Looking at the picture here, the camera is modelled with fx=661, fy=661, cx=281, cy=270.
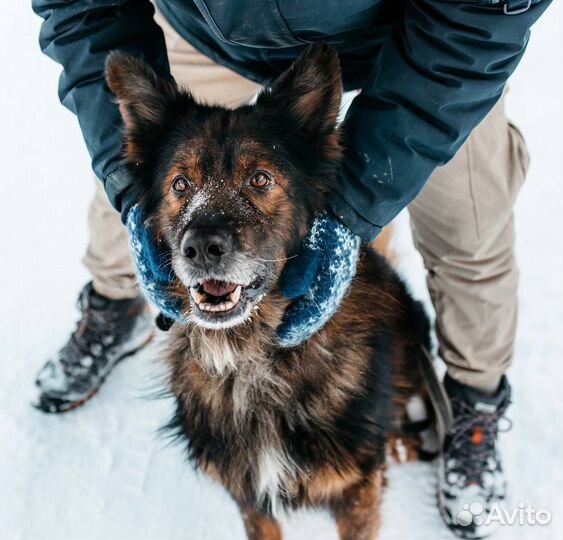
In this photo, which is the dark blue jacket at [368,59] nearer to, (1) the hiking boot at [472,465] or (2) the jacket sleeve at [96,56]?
(2) the jacket sleeve at [96,56]

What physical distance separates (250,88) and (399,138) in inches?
32.8

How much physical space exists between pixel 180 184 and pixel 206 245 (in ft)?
1.01

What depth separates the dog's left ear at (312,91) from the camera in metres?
1.76

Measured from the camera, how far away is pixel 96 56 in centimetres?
204

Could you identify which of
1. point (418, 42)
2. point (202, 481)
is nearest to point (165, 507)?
point (202, 481)

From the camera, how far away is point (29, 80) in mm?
5043

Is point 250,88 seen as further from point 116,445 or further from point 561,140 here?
point 561,140

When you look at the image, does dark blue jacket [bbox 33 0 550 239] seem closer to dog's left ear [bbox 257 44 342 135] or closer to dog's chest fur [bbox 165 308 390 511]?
dog's left ear [bbox 257 44 342 135]

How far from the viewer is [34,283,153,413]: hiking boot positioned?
2953 mm

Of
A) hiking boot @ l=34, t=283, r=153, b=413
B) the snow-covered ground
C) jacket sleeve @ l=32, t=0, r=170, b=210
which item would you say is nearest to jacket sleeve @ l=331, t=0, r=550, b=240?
jacket sleeve @ l=32, t=0, r=170, b=210

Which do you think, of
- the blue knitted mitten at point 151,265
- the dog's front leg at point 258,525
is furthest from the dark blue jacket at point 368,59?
the dog's front leg at point 258,525

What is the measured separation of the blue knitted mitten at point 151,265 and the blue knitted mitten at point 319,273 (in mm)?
350

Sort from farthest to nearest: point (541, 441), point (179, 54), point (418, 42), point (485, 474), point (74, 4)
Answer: point (541, 441) → point (485, 474) → point (179, 54) → point (74, 4) → point (418, 42)

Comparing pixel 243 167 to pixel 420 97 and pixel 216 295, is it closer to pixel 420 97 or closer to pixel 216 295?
pixel 216 295
